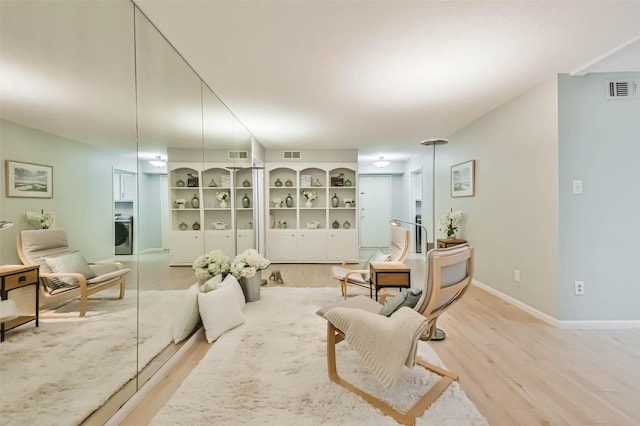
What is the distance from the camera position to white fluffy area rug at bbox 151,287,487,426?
5.09ft

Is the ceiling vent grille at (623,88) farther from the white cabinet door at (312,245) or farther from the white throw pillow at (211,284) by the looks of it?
the white cabinet door at (312,245)

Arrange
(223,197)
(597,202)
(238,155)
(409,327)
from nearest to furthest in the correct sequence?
(409,327)
(597,202)
(223,197)
(238,155)

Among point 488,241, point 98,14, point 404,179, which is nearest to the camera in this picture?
point 98,14

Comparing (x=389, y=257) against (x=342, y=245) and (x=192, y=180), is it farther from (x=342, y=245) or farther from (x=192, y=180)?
(x=342, y=245)

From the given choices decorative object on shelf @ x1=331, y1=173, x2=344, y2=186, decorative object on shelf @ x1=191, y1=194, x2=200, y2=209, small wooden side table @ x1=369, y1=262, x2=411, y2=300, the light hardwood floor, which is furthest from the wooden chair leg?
decorative object on shelf @ x1=331, y1=173, x2=344, y2=186

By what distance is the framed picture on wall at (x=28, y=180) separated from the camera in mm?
985

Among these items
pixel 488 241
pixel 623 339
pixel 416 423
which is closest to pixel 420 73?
pixel 488 241

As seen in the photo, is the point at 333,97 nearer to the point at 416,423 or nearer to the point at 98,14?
the point at 98,14

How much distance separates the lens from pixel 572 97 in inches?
108

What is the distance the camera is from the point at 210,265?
2.86 meters

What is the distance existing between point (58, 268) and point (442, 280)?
1.93 metres

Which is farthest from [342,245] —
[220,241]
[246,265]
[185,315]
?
[185,315]

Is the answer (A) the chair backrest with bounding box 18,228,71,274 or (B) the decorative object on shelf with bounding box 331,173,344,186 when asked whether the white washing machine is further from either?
(B) the decorative object on shelf with bounding box 331,173,344,186

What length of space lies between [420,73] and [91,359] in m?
3.16
